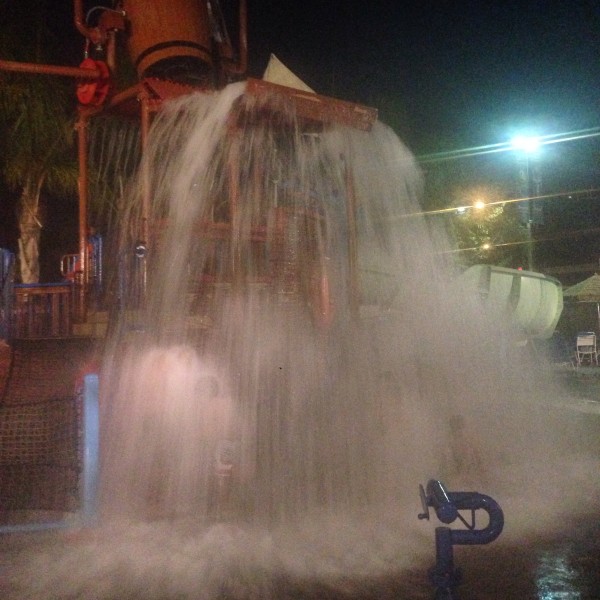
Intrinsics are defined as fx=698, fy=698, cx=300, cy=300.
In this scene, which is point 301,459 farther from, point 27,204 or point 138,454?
point 27,204

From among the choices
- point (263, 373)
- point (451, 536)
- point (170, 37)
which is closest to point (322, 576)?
point (451, 536)

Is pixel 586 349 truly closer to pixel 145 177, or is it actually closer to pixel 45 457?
pixel 145 177

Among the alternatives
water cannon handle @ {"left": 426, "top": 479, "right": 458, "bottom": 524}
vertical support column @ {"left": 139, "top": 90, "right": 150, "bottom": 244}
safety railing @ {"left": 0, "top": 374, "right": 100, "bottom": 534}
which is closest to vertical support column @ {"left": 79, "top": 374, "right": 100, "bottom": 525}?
safety railing @ {"left": 0, "top": 374, "right": 100, "bottom": 534}

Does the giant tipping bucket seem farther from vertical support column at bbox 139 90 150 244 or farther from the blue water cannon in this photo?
the blue water cannon

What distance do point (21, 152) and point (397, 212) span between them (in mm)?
7155

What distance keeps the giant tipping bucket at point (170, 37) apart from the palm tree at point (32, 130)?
497 centimetres

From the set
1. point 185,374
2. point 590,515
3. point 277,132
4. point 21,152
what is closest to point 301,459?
point 185,374

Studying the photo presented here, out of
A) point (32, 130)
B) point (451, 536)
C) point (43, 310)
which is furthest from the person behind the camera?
point (32, 130)

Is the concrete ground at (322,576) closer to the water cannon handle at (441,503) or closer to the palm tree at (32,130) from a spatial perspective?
the water cannon handle at (441,503)

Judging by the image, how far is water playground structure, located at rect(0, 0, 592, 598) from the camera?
7.44 m

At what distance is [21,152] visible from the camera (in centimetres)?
1294

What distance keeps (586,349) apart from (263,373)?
1751cm

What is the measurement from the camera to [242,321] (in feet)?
27.1

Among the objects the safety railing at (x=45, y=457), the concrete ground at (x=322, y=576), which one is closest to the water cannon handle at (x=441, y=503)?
the concrete ground at (x=322, y=576)
